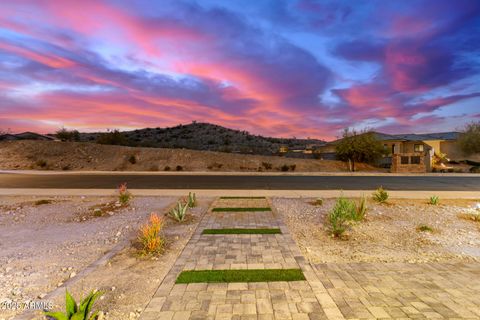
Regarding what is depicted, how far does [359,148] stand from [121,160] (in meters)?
27.1

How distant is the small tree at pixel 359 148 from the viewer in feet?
104

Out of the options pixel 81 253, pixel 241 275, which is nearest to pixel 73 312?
pixel 241 275

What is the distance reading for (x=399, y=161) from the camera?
27844mm

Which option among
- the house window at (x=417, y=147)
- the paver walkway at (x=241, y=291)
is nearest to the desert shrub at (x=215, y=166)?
the paver walkway at (x=241, y=291)

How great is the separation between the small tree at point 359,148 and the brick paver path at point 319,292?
2798 cm

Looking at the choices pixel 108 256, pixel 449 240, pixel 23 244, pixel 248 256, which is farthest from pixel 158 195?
pixel 449 240

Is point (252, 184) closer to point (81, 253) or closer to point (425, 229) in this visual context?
point (425, 229)

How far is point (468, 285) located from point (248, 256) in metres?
3.63

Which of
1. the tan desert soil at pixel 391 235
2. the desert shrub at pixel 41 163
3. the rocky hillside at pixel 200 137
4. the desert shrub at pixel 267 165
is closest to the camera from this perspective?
the tan desert soil at pixel 391 235

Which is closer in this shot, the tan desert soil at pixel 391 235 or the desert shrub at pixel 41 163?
the tan desert soil at pixel 391 235

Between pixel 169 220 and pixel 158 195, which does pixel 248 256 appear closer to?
pixel 169 220

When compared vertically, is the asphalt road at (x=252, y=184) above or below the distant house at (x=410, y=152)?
below

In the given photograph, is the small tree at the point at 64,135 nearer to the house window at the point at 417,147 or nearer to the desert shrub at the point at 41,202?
the desert shrub at the point at 41,202

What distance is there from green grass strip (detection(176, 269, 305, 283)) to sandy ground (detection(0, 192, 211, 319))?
1.74 ft
